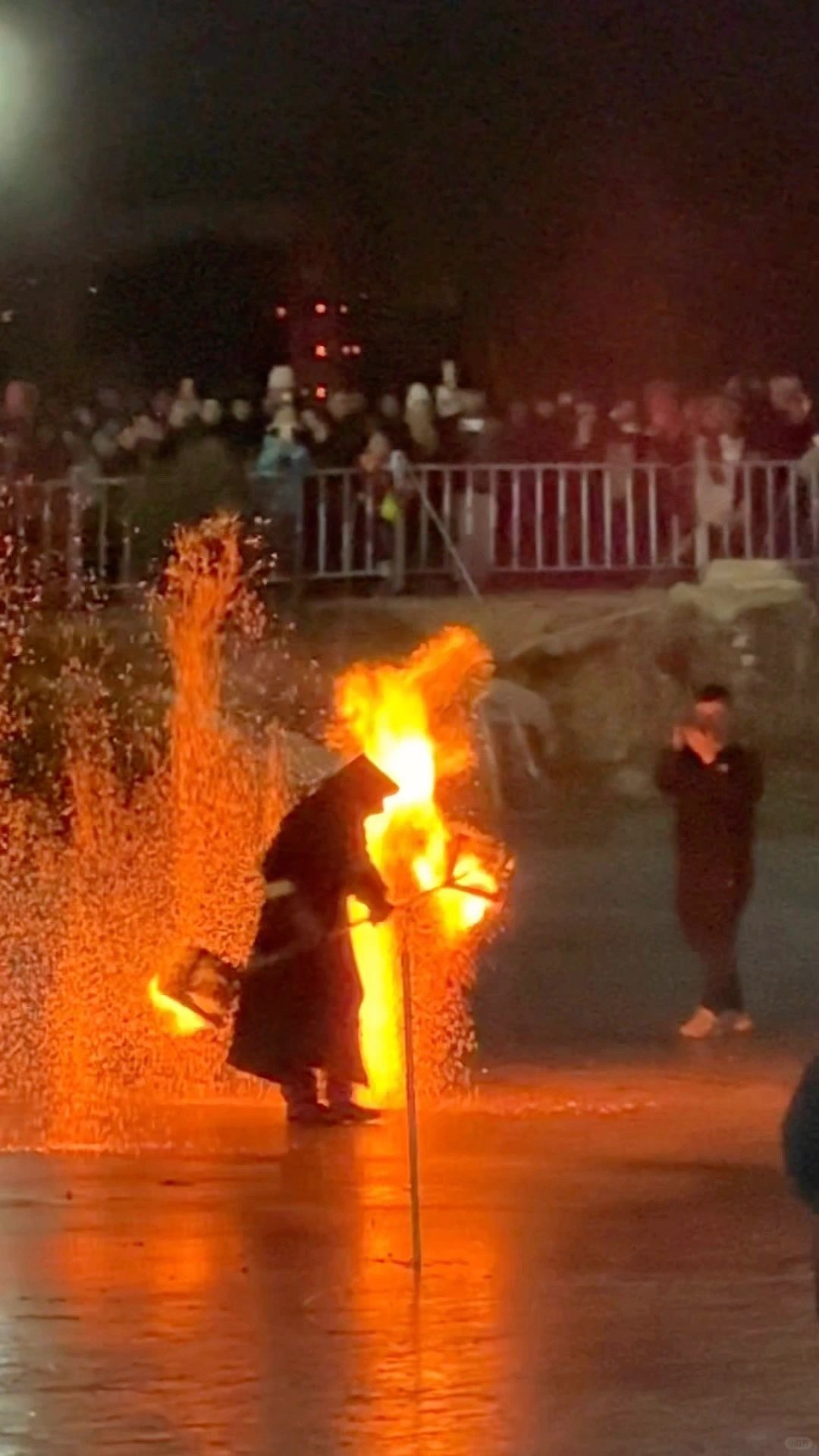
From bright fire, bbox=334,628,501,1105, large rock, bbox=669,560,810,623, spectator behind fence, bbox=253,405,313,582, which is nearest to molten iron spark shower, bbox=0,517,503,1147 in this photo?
bright fire, bbox=334,628,501,1105

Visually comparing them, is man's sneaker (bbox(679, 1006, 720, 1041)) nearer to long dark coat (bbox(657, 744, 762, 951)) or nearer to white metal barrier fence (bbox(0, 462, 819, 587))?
long dark coat (bbox(657, 744, 762, 951))

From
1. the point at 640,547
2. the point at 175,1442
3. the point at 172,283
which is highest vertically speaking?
the point at 172,283

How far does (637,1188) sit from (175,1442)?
11.0ft

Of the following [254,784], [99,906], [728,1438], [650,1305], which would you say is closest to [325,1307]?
[650,1305]

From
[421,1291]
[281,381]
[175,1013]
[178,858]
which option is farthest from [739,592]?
[421,1291]

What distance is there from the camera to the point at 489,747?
64.5 feet

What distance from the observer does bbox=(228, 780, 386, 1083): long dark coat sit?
10719 mm

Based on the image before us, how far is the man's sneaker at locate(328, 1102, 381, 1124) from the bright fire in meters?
0.52

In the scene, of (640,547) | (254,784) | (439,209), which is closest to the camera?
(254,784)

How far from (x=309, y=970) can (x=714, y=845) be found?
3479mm

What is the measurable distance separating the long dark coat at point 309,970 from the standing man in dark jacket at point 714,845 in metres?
3.17

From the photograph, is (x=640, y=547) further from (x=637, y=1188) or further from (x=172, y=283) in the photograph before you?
(x=637, y=1188)

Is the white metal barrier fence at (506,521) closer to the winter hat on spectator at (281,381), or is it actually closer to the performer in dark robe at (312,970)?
the winter hat on spectator at (281,381)

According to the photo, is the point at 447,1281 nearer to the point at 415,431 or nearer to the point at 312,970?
the point at 312,970
